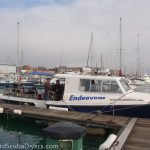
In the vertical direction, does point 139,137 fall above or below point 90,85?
below

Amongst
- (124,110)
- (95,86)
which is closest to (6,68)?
(95,86)

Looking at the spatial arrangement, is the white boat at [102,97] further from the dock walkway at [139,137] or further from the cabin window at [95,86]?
the dock walkway at [139,137]

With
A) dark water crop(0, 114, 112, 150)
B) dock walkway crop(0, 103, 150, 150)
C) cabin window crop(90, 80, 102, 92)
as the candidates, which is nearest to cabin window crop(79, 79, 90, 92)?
cabin window crop(90, 80, 102, 92)

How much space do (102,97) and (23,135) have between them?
177 inches

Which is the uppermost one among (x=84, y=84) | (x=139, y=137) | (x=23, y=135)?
(x=84, y=84)

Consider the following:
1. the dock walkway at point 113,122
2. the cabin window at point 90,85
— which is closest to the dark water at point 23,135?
the dock walkway at point 113,122

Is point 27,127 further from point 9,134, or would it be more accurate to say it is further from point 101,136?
point 101,136

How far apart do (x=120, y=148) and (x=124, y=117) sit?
6.15m

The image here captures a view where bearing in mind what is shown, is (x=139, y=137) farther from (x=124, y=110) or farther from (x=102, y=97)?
(x=102, y=97)

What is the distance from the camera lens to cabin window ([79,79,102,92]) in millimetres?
16375

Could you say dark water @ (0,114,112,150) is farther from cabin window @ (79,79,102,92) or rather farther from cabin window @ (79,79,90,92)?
cabin window @ (79,79,102,92)

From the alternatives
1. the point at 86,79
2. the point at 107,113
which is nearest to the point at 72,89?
the point at 86,79

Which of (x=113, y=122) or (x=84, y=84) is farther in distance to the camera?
(x=84, y=84)

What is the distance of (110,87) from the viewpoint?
16234mm
